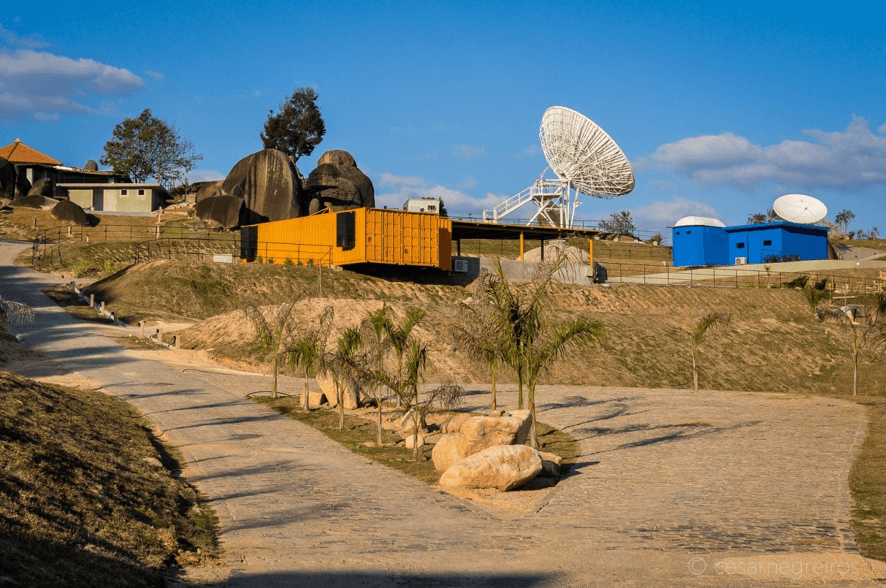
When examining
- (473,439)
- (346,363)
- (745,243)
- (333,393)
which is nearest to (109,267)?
(333,393)

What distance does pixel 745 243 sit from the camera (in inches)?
3585

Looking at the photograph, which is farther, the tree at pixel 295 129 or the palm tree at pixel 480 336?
the tree at pixel 295 129

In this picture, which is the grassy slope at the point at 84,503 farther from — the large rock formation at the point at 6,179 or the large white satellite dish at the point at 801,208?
the large white satellite dish at the point at 801,208

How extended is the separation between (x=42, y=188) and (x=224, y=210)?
2259cm

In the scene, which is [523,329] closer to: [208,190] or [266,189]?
[266,189]

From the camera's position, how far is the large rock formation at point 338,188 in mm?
88750

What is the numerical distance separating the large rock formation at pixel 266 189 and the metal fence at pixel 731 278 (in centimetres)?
3028

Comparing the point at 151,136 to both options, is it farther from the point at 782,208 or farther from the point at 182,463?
the point at 182,463

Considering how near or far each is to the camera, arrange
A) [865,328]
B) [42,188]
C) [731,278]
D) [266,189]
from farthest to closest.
A: 1. [42,188]
2. [266,189]
3. [731,278]
4. [865,328]

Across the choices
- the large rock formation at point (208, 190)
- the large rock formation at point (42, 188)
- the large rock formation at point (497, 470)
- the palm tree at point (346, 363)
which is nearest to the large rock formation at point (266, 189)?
the large rock formation at point (208, 190)

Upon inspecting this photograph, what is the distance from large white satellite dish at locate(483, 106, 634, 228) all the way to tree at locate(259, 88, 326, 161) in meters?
36.8

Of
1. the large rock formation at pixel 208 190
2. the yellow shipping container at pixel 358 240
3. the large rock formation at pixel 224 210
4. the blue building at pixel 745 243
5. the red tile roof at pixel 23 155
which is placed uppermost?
the red tile roof at pixel 23 155

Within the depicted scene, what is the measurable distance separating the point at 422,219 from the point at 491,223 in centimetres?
651

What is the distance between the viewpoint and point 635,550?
11.9 m
